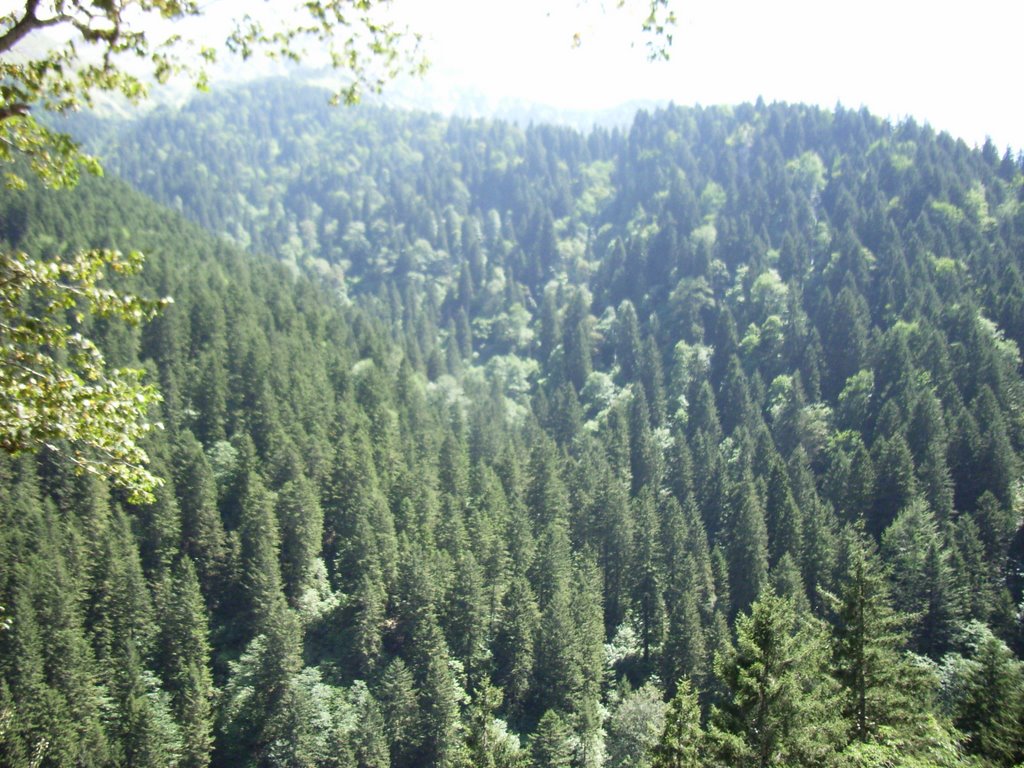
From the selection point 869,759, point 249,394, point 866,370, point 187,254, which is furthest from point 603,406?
point 869,759

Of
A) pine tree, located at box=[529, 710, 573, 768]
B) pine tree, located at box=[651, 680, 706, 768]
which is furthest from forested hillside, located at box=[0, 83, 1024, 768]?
pine tree, located at box=[529, 710, 573, 768]

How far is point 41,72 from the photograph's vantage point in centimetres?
930

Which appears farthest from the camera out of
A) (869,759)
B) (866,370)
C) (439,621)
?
(866,370)

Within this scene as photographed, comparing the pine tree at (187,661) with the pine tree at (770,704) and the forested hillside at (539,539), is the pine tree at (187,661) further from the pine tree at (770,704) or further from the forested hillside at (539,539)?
the pine tree at (770,704)

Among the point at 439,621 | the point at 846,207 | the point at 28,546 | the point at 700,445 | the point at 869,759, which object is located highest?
the point at 846,207

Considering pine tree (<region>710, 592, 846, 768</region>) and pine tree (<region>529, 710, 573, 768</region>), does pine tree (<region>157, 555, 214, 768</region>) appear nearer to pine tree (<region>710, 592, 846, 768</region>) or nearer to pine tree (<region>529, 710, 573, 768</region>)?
pine tree (<region>529, 710, 573, 768</region>)

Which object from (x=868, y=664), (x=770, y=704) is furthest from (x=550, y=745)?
(x=770, y=704)

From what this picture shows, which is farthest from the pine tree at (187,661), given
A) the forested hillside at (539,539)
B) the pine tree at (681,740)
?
the pine tree at (681,740)

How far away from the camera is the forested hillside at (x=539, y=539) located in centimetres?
3962

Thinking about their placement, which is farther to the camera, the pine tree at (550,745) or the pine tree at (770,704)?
the pine tree at (550,745)

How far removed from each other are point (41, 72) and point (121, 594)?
54.0 metres

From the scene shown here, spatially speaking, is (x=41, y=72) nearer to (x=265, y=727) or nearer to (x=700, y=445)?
(x=265, y=727)

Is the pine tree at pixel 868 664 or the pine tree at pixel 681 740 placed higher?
the pine tree at pixel 868 664

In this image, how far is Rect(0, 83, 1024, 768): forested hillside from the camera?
3962 centimetres
